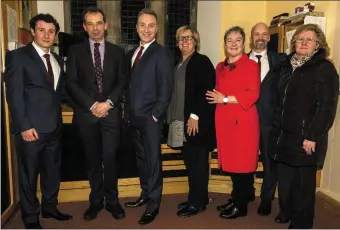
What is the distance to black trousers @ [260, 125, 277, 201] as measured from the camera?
2.52 m

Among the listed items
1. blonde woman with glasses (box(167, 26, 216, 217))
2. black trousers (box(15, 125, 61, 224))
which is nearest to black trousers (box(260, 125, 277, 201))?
blonde woman with glasses (box(167, 26, 216, 217))

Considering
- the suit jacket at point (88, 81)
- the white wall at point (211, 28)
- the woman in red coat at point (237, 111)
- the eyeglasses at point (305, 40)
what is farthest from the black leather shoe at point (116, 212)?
the white wall at point (211, 28)

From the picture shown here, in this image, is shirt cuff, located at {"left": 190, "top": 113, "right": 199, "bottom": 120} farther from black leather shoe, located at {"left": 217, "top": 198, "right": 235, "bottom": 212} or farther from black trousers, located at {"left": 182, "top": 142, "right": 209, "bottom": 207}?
black leather shoe, located at {"left": 217, "top": 198, "right": 235, "bottom": 212}

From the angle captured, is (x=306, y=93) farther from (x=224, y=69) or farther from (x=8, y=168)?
(x=8, y=168)

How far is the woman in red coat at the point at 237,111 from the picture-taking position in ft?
7.59

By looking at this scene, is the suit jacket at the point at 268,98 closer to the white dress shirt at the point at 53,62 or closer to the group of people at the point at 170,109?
the group of people at the point at 170,109

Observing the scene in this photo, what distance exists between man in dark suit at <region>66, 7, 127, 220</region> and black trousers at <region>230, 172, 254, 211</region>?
107cm

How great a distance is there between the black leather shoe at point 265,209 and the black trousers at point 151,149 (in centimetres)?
97

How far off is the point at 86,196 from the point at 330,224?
2306 mm

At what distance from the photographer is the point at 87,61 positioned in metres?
2.34

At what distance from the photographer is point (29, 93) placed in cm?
223

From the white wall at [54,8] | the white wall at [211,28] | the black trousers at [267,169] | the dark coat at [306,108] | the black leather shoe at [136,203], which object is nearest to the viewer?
the dark coat at [306,108]

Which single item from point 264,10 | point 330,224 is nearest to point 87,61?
point 330,224

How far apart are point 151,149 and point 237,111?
0.77 meters
